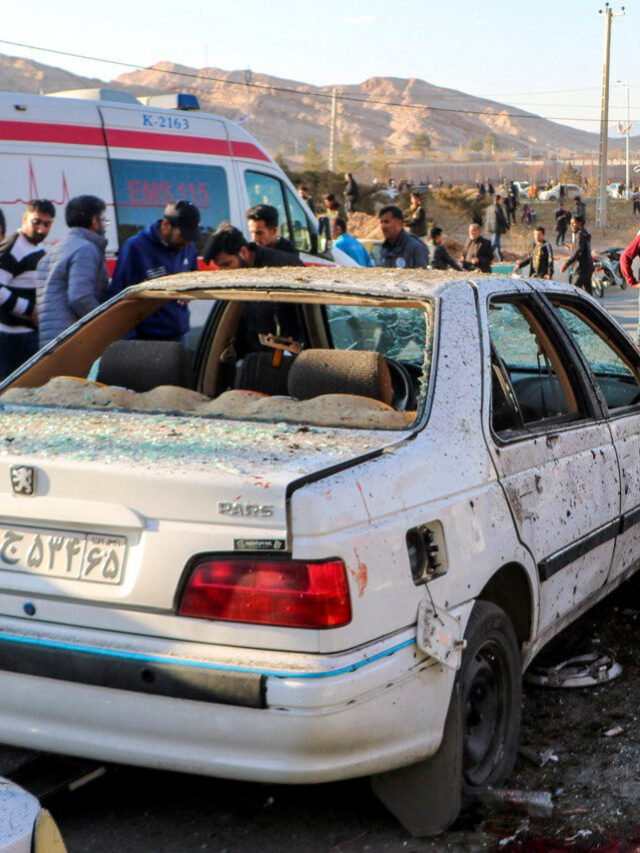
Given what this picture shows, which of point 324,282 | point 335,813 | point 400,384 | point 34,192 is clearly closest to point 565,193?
point 34,192

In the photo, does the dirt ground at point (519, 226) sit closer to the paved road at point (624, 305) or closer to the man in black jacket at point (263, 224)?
the paved road at point (624, 305)

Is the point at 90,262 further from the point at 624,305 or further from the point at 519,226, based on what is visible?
the point at 519,226

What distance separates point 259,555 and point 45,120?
306 inches

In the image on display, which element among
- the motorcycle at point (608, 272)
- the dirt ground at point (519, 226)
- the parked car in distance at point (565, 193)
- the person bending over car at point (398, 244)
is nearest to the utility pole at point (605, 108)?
the dirt ground at point (519, 226)

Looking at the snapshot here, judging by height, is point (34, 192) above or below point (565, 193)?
above

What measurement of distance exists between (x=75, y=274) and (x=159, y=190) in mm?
3581

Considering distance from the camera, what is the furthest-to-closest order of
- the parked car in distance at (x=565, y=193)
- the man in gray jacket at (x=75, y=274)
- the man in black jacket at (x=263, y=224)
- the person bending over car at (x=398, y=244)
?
the parked car in distance at (x=565, y=193) < the person bending over car at (x=398, y=244) < the man in black jacket at (x=263, y=224) < the man in gray jacket at (x=75, y=274)

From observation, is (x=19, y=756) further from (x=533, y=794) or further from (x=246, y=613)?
(x=533, y=794)

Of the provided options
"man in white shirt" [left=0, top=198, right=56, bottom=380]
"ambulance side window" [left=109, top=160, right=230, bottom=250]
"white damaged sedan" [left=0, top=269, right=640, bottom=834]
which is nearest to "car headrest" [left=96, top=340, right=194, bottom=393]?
"white damaged sedan" [left=0, top=269, right=640, bottom=834]

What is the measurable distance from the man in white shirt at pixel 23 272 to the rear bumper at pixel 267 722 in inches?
209

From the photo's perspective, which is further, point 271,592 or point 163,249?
point 163,249

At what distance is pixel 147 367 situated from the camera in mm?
4031

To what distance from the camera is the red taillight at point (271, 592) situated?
8.68 feet

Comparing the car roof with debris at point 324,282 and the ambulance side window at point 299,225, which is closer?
the car roof with debris at point 324,282
